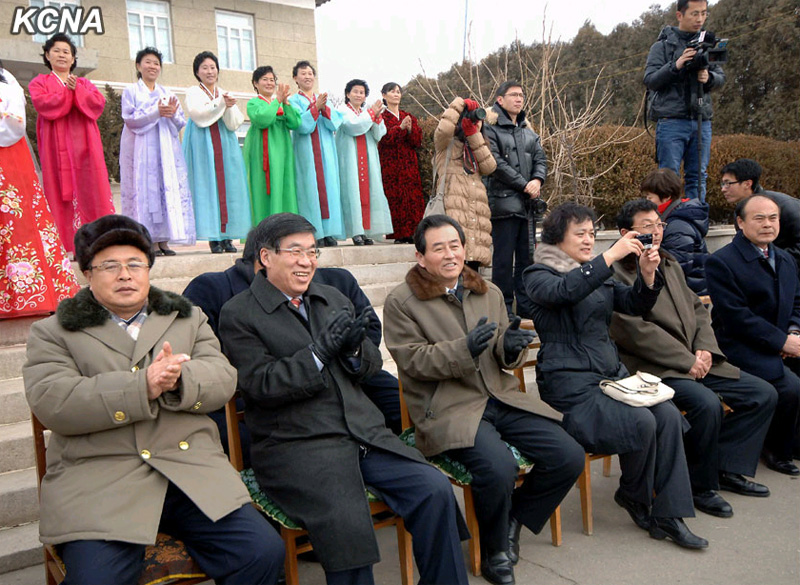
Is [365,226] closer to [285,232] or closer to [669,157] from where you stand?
[669,157]

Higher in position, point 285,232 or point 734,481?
point 285,232

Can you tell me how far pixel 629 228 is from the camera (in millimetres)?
4012

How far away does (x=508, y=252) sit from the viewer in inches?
227

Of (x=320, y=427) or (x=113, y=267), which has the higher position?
(x=113, y=267)

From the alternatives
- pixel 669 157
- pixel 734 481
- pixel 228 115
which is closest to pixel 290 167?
pixel 228 115

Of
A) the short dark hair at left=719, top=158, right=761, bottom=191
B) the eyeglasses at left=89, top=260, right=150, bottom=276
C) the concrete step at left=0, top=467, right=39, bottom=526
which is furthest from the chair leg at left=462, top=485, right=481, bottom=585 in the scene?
the short dark hair at left=719, top=158, right=761, bottom=191

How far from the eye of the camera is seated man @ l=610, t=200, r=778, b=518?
3.49 m

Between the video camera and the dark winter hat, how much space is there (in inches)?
192

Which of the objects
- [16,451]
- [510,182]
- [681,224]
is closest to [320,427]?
[16,451]

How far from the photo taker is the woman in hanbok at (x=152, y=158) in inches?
227

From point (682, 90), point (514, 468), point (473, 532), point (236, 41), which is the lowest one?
point (473, 532)

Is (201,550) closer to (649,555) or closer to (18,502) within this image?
(18,502)

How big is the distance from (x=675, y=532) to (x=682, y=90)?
410cm

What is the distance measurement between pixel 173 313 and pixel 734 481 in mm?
3083
